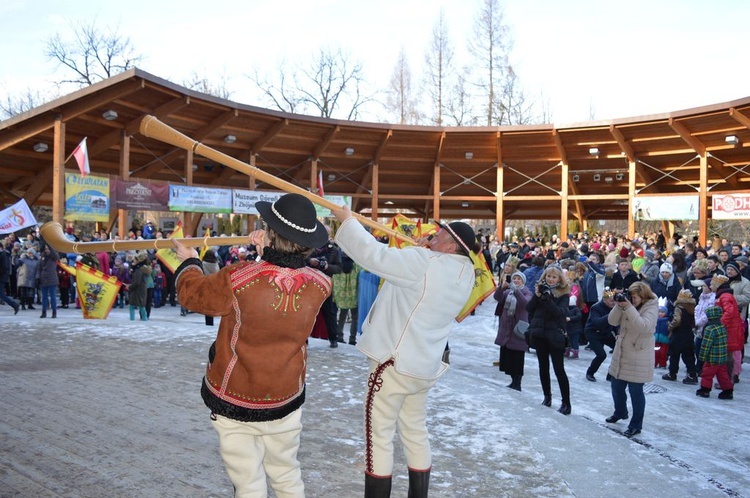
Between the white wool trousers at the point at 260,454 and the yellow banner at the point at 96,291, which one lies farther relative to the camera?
the yellow banner at the point at 96,291

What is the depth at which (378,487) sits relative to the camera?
11.5 feet

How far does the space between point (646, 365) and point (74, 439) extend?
5037 millimetres

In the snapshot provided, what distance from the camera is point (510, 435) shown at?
5230 mm

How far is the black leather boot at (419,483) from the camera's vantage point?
3590 mm

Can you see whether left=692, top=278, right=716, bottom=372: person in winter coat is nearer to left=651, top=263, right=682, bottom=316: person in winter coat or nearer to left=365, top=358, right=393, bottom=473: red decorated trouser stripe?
left=651, top=263, right=682, bottom=316: person in winter coat

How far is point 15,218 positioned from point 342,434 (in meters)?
11.9

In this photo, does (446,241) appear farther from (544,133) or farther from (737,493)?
(544,133)

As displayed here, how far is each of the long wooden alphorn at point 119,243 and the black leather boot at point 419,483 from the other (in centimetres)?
169

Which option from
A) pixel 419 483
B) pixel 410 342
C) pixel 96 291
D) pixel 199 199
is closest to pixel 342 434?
pixel 419 483

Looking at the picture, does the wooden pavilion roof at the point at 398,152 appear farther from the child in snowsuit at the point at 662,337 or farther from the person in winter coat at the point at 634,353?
the person in winter coat at the point at 634,353

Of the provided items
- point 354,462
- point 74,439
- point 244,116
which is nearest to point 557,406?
point 354,462

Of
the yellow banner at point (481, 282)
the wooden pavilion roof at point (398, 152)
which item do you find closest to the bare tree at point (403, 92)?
the wooden pavilion roof at point (398, 152)

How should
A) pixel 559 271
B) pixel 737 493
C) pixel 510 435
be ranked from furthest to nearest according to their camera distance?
pixel 559 271
pixel 510 435
pixel 737 493

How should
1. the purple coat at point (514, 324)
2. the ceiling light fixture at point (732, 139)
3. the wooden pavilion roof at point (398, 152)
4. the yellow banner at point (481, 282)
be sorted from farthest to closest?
the ceiling light fixture at point (732, 139)
the wooden pavilion roof at point (398, 152)
the purple coat at point (514, 324)
the yellow banner at point (481, 282)
